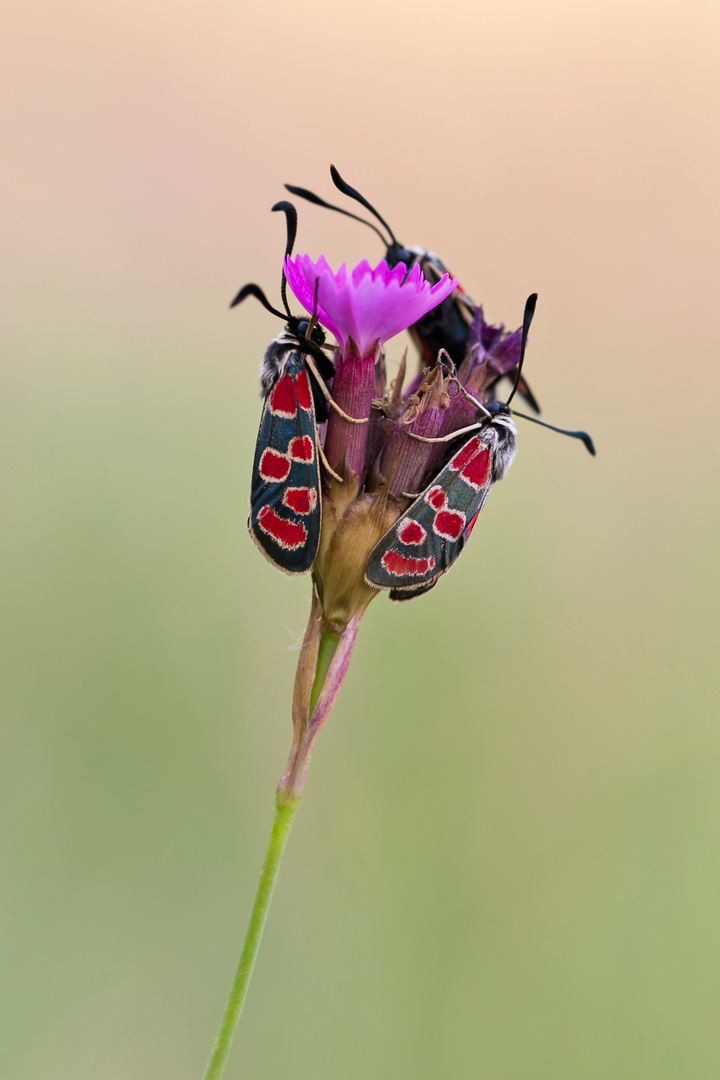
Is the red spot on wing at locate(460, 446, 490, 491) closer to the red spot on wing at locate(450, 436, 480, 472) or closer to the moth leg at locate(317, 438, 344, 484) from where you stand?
the red spot on wing at locate(450, 436, 480, 472)

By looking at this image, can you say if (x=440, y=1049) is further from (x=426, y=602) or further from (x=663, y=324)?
(x=663, y=324)

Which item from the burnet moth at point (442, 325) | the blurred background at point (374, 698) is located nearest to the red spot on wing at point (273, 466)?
the burnet moth at point (442, 325)

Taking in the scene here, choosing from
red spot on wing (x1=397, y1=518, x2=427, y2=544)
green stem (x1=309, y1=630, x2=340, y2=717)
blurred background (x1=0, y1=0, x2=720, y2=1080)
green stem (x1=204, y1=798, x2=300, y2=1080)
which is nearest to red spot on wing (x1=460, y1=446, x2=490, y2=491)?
red spot on wing (x1=397, y1=518, x2=427, y2=544)

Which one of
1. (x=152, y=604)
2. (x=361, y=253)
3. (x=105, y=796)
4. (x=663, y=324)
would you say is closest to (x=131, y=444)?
(x=152, y=604)

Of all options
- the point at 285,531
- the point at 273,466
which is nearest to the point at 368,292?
the point at 273,466

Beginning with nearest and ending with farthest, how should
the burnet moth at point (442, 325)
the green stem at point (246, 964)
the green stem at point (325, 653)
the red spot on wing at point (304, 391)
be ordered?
the green stem at point (246, 964), the green stem at point (325, 653), the red spot on wing at point (304, 391), the burnet moth at point (442, 325)

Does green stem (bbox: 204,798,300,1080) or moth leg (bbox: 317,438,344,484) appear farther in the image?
moth leg (bbox: 317,438,344,484)

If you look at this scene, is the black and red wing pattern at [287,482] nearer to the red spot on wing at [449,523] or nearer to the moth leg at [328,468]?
the moth leg at [328,468]
